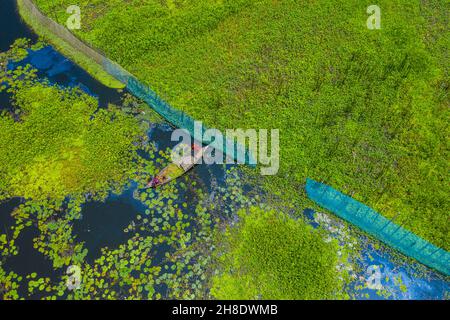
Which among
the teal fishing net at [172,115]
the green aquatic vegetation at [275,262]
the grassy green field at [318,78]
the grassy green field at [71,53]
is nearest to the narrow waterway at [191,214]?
the teal fishing net at [172,115]

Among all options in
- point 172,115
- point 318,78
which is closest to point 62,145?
point 172,115

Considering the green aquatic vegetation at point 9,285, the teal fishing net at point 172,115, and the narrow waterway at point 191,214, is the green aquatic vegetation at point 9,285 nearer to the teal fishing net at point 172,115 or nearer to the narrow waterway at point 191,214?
the narrow waterway at point 191,214

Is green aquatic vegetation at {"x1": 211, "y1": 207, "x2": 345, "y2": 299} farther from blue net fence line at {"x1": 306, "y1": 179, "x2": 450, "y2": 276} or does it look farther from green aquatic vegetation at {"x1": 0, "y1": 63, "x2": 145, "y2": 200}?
green aquatic vegetation at {"x1": 0, "y1": 63, "x2": 145, "y2": 200}

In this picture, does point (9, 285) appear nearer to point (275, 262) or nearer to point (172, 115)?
point (172, 115)

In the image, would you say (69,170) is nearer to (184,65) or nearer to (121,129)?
(121,129)

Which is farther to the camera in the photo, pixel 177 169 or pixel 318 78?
pixel 318 78
